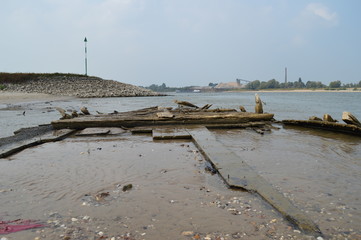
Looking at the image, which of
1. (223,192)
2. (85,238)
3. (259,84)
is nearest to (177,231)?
(85,238)

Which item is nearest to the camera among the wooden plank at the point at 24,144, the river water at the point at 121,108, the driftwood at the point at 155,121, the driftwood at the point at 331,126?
the wooden plank at the point at 24,144

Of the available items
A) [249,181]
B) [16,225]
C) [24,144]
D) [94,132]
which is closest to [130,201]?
[16,225]

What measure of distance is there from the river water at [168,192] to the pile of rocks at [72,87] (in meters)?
42.7

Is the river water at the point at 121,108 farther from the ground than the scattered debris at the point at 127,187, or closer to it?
farther from the ground

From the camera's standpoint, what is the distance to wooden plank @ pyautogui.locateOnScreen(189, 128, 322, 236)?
2990mm

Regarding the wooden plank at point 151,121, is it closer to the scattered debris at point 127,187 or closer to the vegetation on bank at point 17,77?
the scattered debris at point 127,187

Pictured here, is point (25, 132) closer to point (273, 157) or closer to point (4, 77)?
point (273, 157)

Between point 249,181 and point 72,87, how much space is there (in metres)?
52.2

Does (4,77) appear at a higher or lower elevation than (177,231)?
higher

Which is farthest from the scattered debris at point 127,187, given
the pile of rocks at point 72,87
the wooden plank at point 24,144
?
the pile of rocks at point 72,87

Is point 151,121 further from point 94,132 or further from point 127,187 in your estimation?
point 127,187

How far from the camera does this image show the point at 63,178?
4633 mm

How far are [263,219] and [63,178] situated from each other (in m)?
3.23

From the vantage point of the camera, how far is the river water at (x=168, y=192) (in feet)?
9.66
